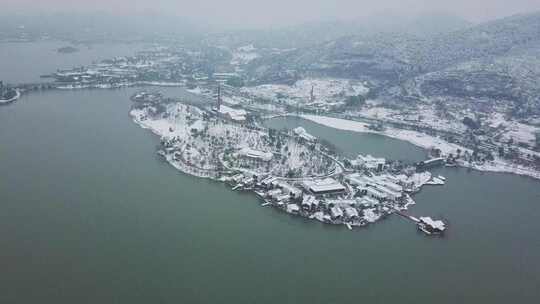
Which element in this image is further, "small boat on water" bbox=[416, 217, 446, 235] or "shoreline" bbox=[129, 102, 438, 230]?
"shoreline" bbox=[129, 102, 438, 230]

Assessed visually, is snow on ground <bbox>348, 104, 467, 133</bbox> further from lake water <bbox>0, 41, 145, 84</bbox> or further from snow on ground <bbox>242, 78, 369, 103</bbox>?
lake water <bbox>0, 41, 145, 84</bbox>

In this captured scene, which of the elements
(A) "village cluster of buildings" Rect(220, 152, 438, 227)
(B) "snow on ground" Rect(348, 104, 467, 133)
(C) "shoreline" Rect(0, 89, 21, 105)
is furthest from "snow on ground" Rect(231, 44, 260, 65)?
(A) "village cluster of buildings" Rect(220, 152, 438, 227)

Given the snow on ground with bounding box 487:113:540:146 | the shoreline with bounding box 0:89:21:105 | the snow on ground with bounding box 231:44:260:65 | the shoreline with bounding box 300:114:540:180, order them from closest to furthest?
the shoreline with bounding box 300:114:540:180
the snow on ground with bounding box 487:113:540:146
the shoreline with bounding box 0:89:21:105
the snow on ground with bounding box 231:44:260:65

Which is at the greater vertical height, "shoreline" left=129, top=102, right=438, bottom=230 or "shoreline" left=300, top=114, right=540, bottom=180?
"shoreline" left=300, top=114, right=540, bottom=180

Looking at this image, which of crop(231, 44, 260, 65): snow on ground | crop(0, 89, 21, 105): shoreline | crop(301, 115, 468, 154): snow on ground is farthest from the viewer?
crop(231, 44, 260, 65): snow on ground

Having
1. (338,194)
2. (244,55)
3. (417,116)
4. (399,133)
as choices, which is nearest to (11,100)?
(338,194)

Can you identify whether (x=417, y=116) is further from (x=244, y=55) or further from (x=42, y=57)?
(x=42, y=57)

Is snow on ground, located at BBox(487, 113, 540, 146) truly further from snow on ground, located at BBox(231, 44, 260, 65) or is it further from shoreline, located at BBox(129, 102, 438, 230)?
snow on ground, located at BBox(231, 44, 260, 65)

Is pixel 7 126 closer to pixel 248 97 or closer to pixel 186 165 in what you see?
pixel 186 165

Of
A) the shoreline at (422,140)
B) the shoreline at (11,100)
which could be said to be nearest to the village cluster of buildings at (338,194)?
the shoreline at (422,140)

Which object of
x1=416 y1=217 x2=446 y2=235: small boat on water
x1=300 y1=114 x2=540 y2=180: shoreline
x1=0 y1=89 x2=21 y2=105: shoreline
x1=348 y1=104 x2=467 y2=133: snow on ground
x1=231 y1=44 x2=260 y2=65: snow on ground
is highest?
x1=231 y1=44 x2=260 y2=65: snow on ground

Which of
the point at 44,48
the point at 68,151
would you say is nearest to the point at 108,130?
the point at 68,151
